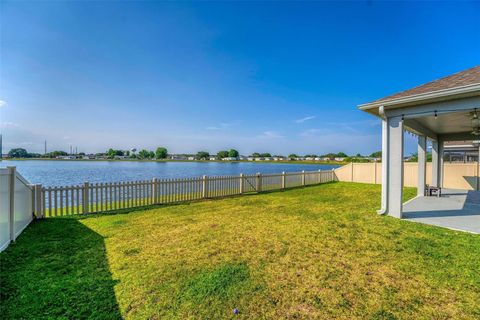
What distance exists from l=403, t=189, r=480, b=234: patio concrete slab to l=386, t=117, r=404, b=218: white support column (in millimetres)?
429

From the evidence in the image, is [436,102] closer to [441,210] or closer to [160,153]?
[441,210]

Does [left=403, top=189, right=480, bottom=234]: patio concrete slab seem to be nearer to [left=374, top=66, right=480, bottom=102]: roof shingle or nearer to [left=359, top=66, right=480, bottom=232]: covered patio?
[left=359, top=66, right=480, bottom=232]: covered patio

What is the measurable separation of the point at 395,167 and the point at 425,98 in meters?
1.91

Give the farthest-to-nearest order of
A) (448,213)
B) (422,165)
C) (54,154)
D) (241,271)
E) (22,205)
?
1. (54,154)
2. (422,165)
3. (448,213)
4. (22,205)
5. (241,271)

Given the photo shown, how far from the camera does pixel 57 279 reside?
2926 mm

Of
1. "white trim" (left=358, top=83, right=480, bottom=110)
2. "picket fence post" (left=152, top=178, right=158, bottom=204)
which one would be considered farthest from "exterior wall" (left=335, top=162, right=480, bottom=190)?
"picket fence post" (left=152, top=178, right=158, bottom=204)

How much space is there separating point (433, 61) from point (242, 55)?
42.3ft

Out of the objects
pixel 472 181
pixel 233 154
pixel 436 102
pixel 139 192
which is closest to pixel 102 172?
pixel 139 192

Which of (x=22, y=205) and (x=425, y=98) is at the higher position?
(x=425, y=98)

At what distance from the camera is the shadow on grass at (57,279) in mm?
2314

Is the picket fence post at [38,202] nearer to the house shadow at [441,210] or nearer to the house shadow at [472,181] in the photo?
the house shadow at [441,210]

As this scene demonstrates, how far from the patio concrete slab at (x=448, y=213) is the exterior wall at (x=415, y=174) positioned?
4466 millimetres

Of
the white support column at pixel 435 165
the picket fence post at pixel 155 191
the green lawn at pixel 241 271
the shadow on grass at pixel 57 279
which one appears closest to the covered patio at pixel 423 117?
the green lawn at pixel 241 271

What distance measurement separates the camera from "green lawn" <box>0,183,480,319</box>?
7.75ft
